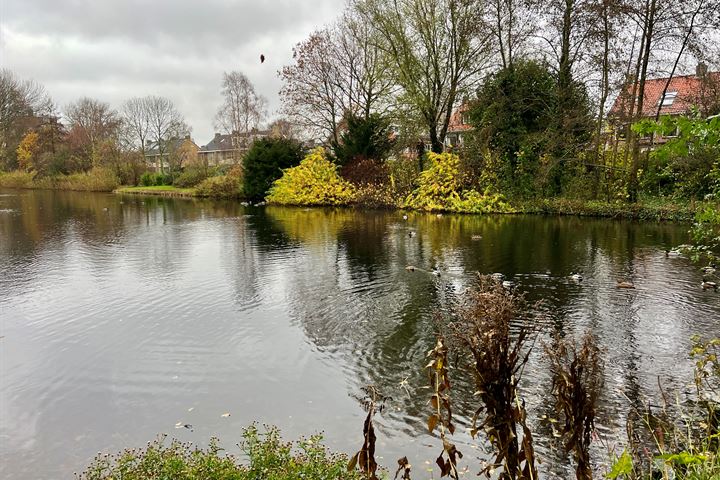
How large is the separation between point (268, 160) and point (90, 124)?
36.5 m

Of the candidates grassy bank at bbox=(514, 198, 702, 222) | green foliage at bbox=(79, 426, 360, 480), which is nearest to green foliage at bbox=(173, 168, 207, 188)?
grassy bank at bbox=(514, 198, 702, 222)

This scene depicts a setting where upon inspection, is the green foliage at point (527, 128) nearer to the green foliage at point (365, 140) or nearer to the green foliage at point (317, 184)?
the green foliage at point (365, 140)

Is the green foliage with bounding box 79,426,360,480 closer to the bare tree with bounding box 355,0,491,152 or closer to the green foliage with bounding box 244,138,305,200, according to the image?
the bare tree with bounding box 355,0,491,152

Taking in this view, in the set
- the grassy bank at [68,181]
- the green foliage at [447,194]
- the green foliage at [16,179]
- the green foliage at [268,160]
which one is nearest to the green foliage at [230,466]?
the green foliage at [447,194]

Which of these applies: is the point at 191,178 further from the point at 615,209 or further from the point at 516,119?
the point at 615,209

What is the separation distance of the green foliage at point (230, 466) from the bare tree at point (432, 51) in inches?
1011

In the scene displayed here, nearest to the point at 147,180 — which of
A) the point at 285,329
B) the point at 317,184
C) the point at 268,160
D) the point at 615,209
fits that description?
the point at 268,160

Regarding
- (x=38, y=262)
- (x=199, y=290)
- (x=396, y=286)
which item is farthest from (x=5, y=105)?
(x=396, y=286)

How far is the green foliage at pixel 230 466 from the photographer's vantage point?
13.2ft

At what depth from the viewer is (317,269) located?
1283cm

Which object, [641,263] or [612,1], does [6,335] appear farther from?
[612,1]

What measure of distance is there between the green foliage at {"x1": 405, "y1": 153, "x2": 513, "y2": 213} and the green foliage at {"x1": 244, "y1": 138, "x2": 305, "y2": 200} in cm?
1052

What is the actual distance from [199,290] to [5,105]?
48.8 m

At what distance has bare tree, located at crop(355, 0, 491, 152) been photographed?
Answer: 87.9 ft
